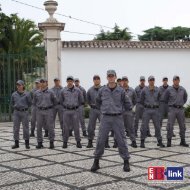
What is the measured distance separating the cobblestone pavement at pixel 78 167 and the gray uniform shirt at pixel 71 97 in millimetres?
1042

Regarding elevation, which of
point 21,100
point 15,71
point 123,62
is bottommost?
point 21,100

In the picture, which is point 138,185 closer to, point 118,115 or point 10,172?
point 118,115

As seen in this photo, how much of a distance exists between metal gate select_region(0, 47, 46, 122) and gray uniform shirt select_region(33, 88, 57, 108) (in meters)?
5.63

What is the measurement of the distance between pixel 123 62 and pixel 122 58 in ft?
0.63

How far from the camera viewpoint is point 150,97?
34.8ft

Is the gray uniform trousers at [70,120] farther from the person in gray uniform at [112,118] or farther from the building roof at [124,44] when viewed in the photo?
the building roof at [124,44]

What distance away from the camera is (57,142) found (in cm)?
1155

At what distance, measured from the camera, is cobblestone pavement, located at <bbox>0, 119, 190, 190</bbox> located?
6730mm

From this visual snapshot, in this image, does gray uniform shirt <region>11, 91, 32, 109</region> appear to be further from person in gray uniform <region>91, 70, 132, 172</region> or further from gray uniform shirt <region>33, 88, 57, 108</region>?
person in gray uniform <region>91, 70, 132, 172</region>

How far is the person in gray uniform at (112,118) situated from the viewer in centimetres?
777

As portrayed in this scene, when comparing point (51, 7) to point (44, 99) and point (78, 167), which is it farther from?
point (78, 167)

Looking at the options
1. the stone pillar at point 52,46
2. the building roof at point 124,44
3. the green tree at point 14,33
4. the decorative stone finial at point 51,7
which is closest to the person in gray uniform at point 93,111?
the stone pillar at point 52,46

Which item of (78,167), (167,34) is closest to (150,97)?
(78,167)

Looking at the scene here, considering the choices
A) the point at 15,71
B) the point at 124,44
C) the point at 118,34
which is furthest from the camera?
the point at 118,34
